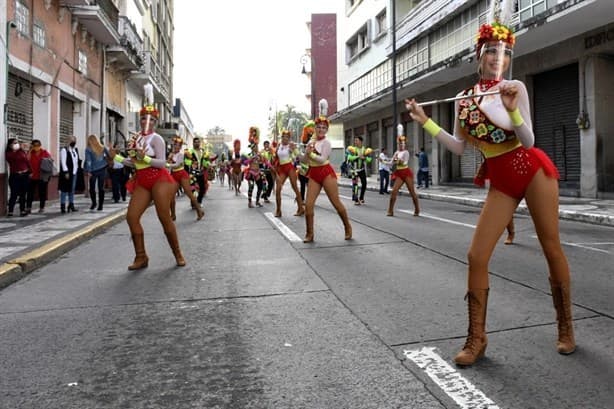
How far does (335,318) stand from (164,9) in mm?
46400

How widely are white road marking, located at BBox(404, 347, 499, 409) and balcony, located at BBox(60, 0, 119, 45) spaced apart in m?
17.4

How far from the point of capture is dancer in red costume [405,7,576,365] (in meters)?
3.23

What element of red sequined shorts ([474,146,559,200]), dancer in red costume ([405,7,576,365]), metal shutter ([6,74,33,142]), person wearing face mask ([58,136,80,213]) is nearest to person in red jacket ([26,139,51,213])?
person wearing face mask ([58,136,80,213])

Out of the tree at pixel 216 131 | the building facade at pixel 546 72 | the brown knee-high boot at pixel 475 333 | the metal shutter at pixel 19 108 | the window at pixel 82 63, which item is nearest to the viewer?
the brown knee-high boot at pixel 475 333

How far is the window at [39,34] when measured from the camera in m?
14.8

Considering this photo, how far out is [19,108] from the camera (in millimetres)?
14430

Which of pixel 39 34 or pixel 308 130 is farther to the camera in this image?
pixel 39 34

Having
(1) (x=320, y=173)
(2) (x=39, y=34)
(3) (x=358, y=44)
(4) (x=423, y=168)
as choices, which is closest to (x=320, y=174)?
(1) (x=320, y=173)

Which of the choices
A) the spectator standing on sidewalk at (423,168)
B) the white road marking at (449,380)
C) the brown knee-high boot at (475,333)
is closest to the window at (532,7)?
the spectator standing on sidewalk at (423,168)

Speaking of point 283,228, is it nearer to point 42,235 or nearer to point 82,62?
point 42,235

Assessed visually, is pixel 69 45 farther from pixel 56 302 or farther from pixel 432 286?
pixel 432 286

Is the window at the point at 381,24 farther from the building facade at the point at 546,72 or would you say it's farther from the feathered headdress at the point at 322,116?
the feathered headdress at the point at 322,116

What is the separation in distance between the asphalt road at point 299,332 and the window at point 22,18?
904cm

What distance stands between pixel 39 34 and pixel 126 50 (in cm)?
868
